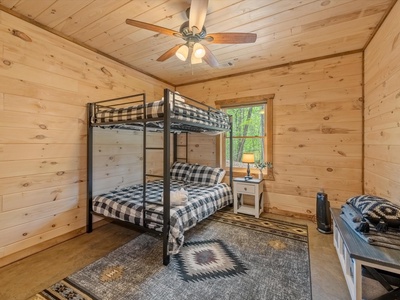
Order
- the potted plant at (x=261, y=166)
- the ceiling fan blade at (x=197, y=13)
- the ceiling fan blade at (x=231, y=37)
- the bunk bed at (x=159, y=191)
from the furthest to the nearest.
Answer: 1. the potted plant at (x=261, y=166)
2. the bunk bed at (x=159, y=191)
3. the ceiling fan blade at (x=231, y=37)
4. the ceiling fan blade at (x=197, y=13)

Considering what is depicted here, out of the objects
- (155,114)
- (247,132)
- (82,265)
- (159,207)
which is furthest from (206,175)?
(82,265)

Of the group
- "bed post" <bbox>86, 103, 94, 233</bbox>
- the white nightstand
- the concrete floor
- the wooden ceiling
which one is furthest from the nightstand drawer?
"bed post" <bbox>86, 103, 94, 233</bbox>

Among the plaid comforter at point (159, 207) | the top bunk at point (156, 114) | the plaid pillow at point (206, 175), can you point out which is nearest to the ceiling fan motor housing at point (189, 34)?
the top bunk at point (156, 114)

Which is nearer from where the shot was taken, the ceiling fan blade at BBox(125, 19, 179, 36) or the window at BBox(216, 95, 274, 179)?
the ceiling fan blade at BBox(125, 19, 179, 36)

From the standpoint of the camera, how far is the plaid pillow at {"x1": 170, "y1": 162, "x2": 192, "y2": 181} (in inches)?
146

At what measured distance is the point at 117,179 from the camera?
3.05 m

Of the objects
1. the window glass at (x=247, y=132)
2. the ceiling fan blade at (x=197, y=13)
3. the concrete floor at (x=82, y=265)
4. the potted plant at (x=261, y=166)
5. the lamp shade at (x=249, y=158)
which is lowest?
the concrete floor at (x=82, y=265)

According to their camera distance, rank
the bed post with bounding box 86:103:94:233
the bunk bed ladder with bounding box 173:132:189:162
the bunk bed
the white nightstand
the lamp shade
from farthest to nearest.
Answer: the bunk bed ladder with bounding box 173:132:189:162, the lamp shade, the white nightstand, the bed post with bounding box 86:103:94:233, the bunk bed

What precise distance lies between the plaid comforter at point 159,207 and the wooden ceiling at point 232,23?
6.63 feet

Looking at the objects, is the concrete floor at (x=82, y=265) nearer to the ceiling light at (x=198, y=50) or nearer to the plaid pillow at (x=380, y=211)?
the plaid pillow at (x=380, y=211)

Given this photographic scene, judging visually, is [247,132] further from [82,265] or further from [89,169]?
[82,265]

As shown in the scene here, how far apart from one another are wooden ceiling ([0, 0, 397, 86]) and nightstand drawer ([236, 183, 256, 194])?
2.01 meters

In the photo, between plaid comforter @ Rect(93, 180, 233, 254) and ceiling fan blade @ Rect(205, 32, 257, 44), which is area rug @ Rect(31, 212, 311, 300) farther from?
ceiling fan blade @ Rect(205, 32, 257, 44)

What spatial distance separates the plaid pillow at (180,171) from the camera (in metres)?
3.71
